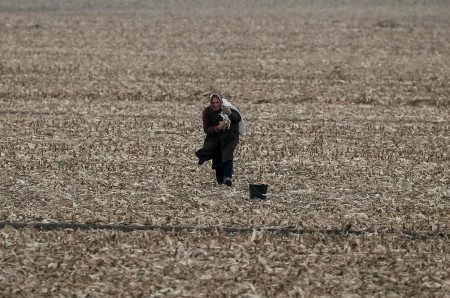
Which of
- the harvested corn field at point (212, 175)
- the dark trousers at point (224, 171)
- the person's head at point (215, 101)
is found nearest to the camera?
the harvested corn field at point (212, 175)

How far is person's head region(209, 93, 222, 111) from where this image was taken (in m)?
14.6

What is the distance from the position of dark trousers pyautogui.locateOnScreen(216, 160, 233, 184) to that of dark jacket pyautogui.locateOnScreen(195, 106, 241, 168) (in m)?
0.06

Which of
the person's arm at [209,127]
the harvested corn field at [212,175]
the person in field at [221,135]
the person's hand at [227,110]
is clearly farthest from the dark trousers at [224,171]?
the person's hand at [227,110]

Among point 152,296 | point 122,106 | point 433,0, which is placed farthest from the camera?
point 433,0

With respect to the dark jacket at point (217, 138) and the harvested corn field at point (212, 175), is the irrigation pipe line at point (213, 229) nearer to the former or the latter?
the harvested corn field at point (212, 175)

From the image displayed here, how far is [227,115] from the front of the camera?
1480 cm

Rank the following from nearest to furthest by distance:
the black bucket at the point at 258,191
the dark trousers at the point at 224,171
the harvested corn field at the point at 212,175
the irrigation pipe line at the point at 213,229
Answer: the harvested corn field at the point at 212,175 → the irrigation pipe line at the point at 213,229 → the black bucket at the point at 258,191 → the dark trousers at the point at 224,171

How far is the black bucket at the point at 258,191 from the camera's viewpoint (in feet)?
44.9

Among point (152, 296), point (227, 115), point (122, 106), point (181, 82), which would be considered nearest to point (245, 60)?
point (181, 82)

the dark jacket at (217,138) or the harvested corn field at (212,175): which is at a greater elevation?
the dark jacket at (217,138)

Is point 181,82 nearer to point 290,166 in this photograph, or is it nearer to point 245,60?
point 245,60

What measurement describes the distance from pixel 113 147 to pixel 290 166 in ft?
9.76

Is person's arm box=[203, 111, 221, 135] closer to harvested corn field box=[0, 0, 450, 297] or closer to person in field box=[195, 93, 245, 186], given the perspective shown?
person in field box=[195, 93, 245, 186]

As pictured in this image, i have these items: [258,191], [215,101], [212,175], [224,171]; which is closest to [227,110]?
[215,101]
